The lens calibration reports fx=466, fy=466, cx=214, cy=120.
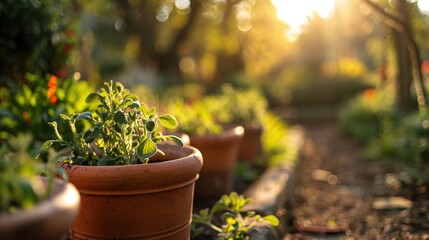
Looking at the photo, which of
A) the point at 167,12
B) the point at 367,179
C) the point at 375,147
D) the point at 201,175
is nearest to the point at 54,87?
the point at 201,175

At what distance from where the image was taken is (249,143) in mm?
4699

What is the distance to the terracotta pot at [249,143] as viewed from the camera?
4.68 m

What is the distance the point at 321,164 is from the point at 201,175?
3330mm

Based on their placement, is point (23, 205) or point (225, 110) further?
point (225, 110)

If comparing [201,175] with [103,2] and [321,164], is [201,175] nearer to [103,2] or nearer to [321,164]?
[321,164]

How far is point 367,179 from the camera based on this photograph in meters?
5.02

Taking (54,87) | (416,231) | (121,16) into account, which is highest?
(121,16)

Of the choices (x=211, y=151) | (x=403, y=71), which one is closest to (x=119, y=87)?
(x=211, y=151)

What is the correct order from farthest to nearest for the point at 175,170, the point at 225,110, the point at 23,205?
the point at 225,110 < the point at 175,170 < the point at 23,205

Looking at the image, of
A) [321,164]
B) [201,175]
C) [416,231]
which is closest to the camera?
[416,231]

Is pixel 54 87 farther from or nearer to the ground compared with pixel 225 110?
farther from the ground

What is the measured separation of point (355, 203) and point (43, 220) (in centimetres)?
343

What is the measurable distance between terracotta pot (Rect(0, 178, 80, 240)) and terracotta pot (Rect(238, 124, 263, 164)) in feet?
11.7

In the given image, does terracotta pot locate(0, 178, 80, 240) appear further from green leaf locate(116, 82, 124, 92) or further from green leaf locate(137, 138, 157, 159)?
green leaf locate(116, 82, 124, 92)
